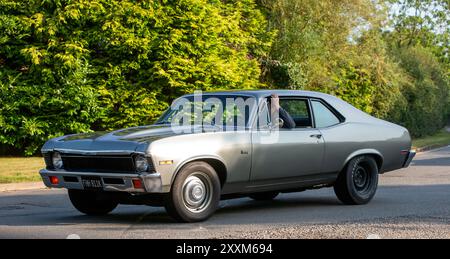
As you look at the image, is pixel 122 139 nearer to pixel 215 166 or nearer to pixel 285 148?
pixel 215 166

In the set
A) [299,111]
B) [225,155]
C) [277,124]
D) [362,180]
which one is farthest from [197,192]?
[362,180]

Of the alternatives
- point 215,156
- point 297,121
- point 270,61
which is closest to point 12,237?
point 215,156

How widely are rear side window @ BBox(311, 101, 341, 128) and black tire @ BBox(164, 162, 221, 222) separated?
2.25 m

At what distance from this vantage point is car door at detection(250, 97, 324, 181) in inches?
375

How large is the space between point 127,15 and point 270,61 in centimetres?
863

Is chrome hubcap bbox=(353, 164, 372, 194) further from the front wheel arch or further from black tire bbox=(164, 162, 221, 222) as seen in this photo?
black tire bbox=(164, 162, 221, 222)

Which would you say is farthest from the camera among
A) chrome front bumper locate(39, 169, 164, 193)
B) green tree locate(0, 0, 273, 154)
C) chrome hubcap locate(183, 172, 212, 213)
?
green tree locate(0, 0, 273, 154)

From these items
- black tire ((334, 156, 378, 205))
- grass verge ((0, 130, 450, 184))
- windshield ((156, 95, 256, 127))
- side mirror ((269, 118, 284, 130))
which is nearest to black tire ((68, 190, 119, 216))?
Result: windshield ((156, 95, 256, 127))

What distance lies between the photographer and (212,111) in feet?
32.6

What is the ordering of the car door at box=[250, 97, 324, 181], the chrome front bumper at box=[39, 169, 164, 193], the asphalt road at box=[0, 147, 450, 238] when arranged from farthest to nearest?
1. the car door at box=[250, 97, 324, 181]
2. the chrome front bumper at box=[39, 169, 164, 193]
3. the asphalt road at box=[0, 147, 450, 238]

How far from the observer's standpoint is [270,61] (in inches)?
1160

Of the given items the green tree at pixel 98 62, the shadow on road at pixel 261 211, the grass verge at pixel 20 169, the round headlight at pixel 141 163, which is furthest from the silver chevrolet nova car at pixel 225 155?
the green tree at pixel 98 62

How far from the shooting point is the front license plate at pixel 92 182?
859 centimetres
